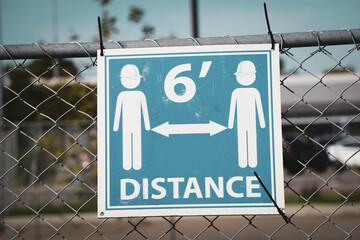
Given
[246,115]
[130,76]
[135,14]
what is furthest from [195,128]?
[135,14]

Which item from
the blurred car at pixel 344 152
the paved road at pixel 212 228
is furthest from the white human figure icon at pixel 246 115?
the blurred car at pixel 344 152

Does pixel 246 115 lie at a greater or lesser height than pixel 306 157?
greater

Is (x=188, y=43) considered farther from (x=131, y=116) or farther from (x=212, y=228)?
(x=212, y=228)

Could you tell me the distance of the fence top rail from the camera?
1411 mm

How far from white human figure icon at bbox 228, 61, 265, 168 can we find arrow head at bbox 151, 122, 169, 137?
0.24 meters

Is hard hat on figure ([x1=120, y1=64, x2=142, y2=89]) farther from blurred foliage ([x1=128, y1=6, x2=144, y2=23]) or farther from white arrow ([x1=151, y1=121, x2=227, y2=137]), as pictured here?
blurred foliage ([x1=128, y1=6, x2=144, y2=23])

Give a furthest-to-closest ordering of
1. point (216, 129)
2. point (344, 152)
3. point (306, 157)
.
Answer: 1. point (306, 157)
2. point (344, 152)
3. point (216, 129)

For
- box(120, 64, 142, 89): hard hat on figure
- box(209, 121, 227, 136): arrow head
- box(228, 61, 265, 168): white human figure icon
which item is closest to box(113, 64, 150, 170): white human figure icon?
box(120, 64, 142, 89): hard hat on figure

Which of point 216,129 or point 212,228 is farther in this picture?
point 212,228

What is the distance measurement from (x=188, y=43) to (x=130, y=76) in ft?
0.87

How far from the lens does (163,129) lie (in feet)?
4.55

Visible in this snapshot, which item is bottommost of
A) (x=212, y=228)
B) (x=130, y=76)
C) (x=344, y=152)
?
(x=212, y=228)

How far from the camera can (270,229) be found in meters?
6.13

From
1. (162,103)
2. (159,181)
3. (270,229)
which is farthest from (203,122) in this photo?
(270,229)
